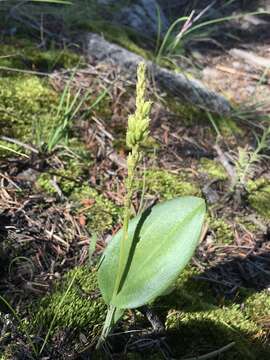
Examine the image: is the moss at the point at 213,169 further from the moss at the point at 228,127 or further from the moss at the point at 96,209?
the moss at the point at 96,209

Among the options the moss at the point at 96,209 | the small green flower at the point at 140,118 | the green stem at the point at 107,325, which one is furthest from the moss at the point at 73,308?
the small green flower at the point at 140,118

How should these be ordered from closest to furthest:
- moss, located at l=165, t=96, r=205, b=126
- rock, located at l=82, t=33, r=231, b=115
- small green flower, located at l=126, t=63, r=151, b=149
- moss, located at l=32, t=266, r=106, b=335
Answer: small green flower, located at l=126, t=63, r=151, b=149 → moss, located at l=32, t=266, r=106, b=335 → moss, located at l=165, t=96, r=205, b=126 → rock, located at l=82, t=33, r=231, b=115

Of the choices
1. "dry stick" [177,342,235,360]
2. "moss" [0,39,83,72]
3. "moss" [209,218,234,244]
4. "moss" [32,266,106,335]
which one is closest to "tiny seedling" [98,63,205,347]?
"moss" [32,266,106,335]

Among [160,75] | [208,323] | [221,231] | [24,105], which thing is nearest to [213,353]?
[208,323]

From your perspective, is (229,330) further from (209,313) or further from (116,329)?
(116,329)

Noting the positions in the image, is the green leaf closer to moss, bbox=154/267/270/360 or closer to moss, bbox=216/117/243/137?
moss, bbox=154/267/270/360

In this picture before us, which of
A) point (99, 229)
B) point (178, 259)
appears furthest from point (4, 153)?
point (178, 259)
